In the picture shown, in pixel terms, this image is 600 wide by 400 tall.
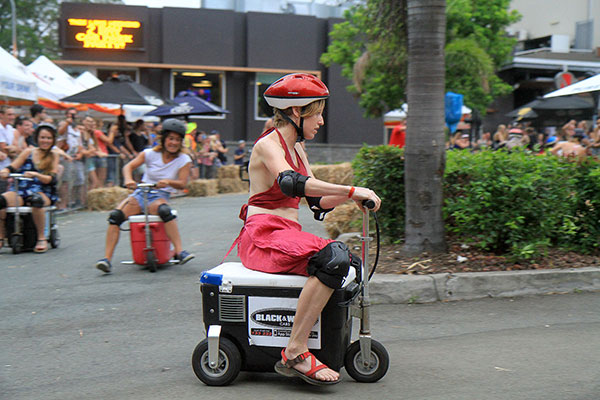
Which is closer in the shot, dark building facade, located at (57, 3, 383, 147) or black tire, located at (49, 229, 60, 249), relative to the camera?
black tire, located at (49, 229, 60, 249)

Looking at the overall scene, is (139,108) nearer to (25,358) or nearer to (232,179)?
(232,179)

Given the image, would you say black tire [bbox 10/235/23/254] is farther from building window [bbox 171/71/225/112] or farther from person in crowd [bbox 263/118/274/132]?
building window [bbox 171/71/225/112]

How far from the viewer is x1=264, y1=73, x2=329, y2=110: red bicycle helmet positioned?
4.25 m

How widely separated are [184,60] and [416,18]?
24.1 m

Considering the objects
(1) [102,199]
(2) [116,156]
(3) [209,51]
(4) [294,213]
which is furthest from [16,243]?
(3) [209,51]

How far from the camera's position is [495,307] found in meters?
6.23

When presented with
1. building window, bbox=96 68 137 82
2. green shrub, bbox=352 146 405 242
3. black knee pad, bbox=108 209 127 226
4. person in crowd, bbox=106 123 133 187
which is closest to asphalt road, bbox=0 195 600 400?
black knee pad, bbox=108 209 127 226

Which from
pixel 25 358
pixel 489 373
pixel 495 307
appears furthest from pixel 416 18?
pixel 25 358

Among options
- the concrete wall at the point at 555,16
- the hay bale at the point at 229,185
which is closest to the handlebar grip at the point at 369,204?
the hay bale at the point at 229,185

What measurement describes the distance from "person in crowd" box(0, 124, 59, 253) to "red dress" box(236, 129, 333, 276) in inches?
243

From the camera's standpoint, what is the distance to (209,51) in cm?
3023

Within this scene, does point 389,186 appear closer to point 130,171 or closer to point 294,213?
point 130,171

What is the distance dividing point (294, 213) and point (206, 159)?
18.7 metres

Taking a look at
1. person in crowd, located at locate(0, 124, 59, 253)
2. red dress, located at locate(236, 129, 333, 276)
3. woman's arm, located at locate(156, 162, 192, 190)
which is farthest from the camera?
person in crowd, located at locate(0, 124, 59, 253)
